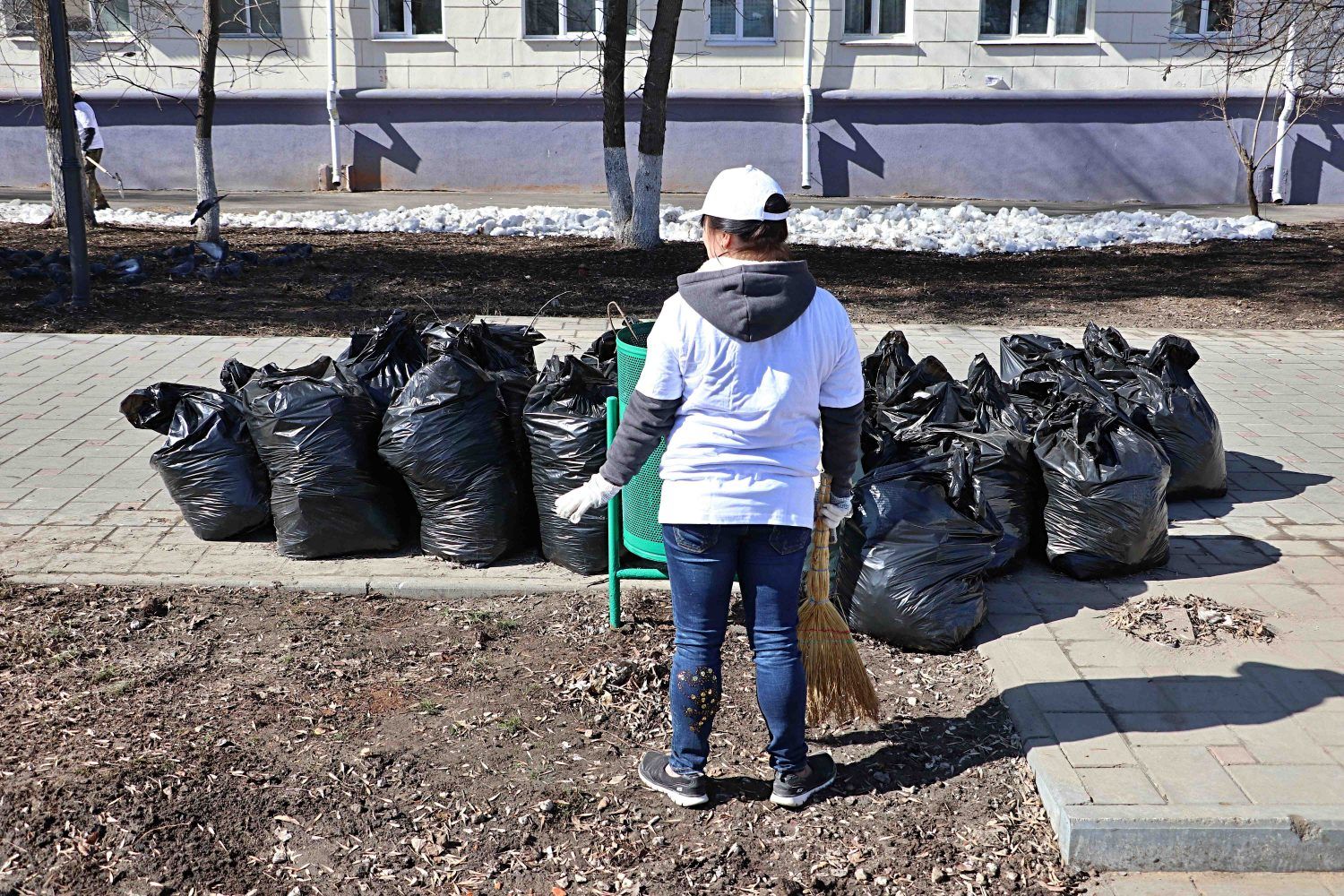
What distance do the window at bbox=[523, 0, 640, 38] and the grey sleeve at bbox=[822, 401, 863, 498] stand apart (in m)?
17.6

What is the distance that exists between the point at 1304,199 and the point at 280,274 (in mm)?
15764

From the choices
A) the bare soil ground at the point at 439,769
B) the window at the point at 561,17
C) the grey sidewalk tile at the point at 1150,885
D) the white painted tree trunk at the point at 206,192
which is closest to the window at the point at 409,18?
the window at the point at 561,17

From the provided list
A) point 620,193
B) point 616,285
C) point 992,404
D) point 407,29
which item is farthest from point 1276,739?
point 407,29

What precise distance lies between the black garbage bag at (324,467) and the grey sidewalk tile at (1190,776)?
307cm

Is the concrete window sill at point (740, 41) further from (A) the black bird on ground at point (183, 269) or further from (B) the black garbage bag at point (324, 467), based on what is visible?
(B) the black garbage bag at point (324, 467)

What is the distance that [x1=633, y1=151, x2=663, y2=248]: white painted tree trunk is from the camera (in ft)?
43.0

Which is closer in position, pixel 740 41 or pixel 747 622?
pixel 747 622

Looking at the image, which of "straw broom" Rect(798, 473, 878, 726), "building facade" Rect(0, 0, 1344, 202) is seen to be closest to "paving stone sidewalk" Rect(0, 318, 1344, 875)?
"straw broom" Rect(798, 473, 878, 726)

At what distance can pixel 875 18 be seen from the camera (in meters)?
19.5

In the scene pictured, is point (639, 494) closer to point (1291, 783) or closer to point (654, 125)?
point (1291, 783)

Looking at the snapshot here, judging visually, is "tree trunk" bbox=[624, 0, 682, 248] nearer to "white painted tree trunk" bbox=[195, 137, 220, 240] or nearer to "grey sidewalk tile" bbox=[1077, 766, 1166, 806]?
"white painted tree trunk" bbox=[195, 137, 220, 240]

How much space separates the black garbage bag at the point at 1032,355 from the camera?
6.29 m

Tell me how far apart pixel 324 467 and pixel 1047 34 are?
684 inches

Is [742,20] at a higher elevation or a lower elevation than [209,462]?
higher
